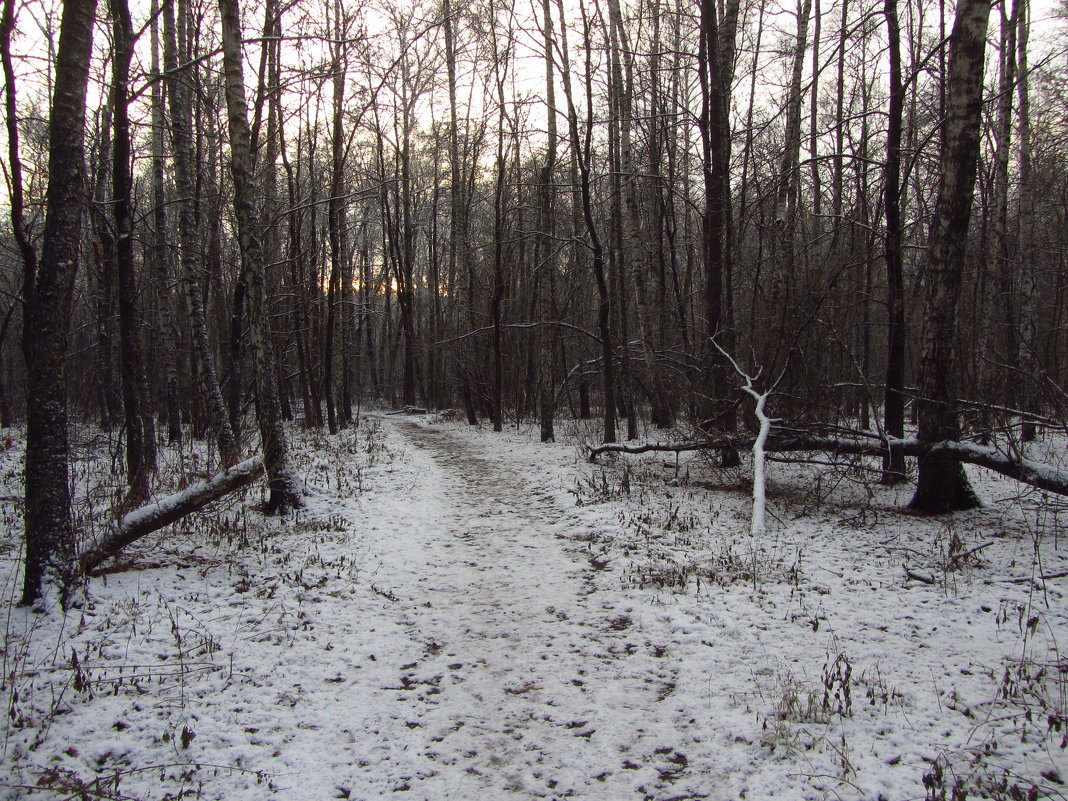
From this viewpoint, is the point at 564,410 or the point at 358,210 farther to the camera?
the point at 358,210

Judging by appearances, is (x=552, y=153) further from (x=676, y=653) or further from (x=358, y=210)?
(x=358, y=210)

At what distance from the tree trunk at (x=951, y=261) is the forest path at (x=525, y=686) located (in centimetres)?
444

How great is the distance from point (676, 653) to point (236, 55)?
8822mm

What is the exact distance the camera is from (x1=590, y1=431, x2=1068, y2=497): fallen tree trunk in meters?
5.75

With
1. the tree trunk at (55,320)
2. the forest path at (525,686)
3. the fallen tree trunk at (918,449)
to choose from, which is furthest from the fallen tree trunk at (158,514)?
the fallen tree trunk at (918,449)

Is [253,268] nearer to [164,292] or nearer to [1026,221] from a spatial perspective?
[164,292]

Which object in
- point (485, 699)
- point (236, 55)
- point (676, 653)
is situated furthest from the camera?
point (236, 55)

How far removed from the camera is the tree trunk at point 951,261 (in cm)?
654

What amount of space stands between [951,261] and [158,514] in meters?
9.15

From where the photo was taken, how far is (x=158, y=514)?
218 inches

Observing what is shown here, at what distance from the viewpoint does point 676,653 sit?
4262 millimetres

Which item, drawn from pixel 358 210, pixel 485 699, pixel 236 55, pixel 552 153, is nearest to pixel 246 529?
pixel 485 699

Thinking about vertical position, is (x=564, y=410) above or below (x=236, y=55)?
below

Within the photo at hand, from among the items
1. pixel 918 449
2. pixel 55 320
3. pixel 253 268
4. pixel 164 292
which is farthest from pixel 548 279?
pixel 55 320
